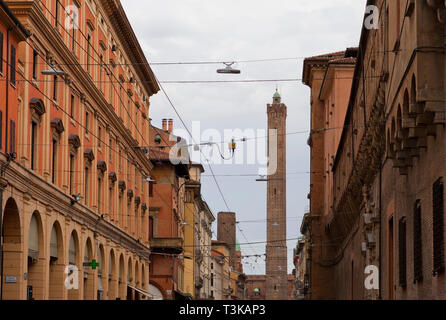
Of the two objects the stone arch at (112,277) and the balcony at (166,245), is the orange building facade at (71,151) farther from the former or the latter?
the balcony at (166,245)

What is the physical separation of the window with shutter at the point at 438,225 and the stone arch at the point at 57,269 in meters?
20.1

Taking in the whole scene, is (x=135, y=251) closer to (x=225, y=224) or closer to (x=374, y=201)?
(x=374, y=201)

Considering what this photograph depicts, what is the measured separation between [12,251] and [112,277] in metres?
19.4

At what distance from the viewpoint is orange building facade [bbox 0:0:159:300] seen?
2870cm

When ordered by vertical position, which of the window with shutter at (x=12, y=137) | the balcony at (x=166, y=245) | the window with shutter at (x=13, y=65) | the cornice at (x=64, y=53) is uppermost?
the cornice at (x=64, y=53)

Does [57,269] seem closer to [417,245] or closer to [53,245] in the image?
[53,245]

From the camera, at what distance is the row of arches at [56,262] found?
28.8 metres

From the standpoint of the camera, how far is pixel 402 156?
20000 mm

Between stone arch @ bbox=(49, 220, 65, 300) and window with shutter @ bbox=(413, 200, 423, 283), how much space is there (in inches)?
699

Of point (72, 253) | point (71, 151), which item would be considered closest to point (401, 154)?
point (71, 151)

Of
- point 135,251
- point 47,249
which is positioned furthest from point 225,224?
point 47,249

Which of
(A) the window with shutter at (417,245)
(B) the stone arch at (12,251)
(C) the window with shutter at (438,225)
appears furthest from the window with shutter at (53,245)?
(C) the window with shutter at (438,225)

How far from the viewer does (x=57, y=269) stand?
1384 inches

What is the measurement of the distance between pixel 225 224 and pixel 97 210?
104 meters
